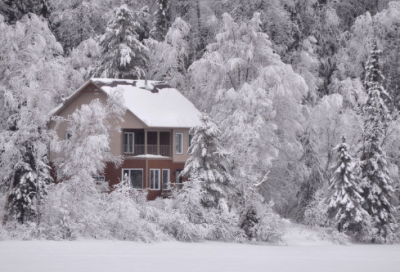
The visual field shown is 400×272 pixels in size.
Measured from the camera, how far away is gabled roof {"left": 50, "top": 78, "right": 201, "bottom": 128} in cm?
4359

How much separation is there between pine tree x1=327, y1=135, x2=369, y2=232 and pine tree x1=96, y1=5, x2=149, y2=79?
21276 millimetres

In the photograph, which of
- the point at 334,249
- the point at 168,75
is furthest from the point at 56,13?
the point at 334,249

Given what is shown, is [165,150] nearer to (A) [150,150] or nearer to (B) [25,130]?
(A) [150,150]

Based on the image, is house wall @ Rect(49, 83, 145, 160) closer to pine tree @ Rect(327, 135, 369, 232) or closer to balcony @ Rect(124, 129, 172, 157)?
balcony @ Rect(124, 129, 172, 157)

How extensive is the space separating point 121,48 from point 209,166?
21418mm

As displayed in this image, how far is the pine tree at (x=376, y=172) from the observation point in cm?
4188

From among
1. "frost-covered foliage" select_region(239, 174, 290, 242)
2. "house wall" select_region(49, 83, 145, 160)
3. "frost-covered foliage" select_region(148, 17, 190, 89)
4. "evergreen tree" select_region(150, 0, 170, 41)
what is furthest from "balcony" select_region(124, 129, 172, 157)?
"evergreen tree" select_region(150, 0, 170, 41)

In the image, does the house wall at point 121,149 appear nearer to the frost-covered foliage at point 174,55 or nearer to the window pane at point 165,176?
the window pane at point 165,176

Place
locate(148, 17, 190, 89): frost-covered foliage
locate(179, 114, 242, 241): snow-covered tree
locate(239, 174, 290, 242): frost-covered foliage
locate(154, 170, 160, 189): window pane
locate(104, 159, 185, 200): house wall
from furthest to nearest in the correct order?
locate(148, 17, 190, 89): frost-covered foliage → locate(154, 170, 160, 189): window pane → locate(104, 159, 185, 200): house wall → locate(239, 174, 290, 242): frost-covered foliage → locate(179, 114, 242, 241): snow-covered tree

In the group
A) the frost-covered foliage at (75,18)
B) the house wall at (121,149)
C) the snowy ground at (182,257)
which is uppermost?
the frost-covered foliage at (75,18)

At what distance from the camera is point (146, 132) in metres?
43.7

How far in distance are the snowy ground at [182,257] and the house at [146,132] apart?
1004 cm

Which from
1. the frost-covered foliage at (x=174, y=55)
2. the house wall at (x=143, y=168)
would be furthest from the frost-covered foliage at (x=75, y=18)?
the house wall at (x=143, y=168)

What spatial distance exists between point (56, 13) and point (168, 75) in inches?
545
